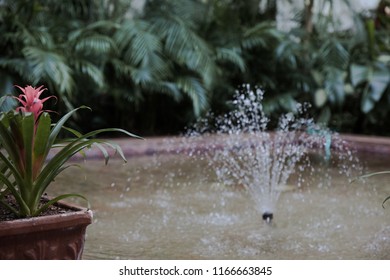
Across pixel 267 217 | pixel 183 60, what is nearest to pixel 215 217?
pixel 267 217

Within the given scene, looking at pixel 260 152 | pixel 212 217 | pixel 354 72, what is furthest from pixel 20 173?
pixel 354 72

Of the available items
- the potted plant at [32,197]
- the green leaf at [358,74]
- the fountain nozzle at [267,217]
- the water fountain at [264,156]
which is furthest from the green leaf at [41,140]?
the green leaf at [358,74]

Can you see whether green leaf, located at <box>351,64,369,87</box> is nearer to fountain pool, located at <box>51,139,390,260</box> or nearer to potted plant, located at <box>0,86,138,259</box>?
fountain pool, located at <box>51,139,390,260</box>

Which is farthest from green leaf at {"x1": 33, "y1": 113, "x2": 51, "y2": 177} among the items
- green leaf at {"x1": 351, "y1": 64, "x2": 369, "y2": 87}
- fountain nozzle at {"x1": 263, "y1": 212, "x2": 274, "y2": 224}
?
green leaf at {"x1": 351, "y1": 64, "x2": 369, "y2": 87}

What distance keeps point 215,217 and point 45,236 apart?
1.62 metres

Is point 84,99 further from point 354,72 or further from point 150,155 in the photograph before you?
point 354,72

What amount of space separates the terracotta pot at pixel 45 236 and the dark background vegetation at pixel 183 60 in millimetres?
3661

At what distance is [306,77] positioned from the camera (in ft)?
22.7

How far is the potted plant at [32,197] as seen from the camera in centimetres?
156

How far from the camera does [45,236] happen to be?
1605 millimetres

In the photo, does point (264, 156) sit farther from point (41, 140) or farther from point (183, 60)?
point (41, 140)

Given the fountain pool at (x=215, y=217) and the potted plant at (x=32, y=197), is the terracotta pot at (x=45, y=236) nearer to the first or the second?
the potted plant at (x=32, y=197)

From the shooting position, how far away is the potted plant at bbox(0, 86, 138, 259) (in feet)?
5.13
